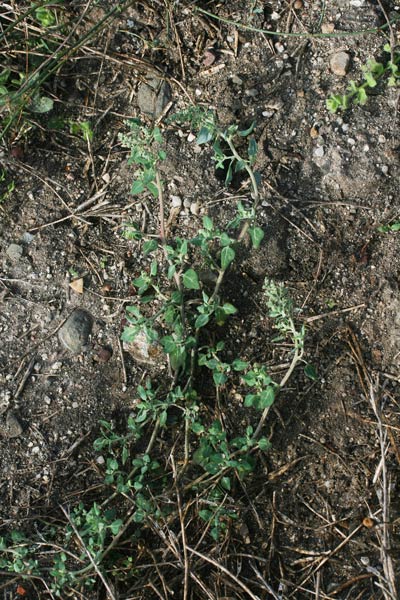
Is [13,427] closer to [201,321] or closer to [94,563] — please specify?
[94,563]

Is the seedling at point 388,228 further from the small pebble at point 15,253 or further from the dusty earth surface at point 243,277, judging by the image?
the small pebble at point 15,253

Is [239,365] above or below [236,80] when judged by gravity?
below

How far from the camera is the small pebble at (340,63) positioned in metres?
3.06

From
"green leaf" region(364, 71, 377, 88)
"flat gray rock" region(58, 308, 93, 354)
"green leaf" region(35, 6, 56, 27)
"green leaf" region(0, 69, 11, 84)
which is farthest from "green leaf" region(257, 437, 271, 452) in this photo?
"green leaf" region(35, 6, 56, 27)

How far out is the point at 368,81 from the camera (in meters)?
2.80

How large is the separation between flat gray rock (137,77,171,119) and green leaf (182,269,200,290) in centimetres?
82

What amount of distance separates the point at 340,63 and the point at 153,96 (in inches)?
31.9

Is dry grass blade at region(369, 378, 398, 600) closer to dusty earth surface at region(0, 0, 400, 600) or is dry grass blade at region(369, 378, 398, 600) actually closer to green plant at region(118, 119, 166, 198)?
dusty earth surface at region(0, 0, 400, 600)

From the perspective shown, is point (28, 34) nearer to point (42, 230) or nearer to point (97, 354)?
point (42, 230)

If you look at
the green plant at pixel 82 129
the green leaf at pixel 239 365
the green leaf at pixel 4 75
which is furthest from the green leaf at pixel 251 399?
the green leaf at pixel 4 75

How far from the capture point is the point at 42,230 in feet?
10.1

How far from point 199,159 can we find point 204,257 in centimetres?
47

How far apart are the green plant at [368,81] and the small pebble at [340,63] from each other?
8 centimetres

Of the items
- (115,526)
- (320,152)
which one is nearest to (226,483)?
(115,526)
